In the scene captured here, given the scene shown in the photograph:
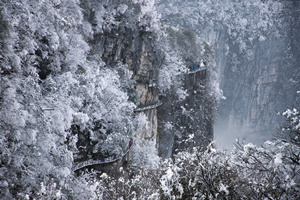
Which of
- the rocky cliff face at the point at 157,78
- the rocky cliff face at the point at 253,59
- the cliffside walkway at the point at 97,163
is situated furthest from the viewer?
the rocky cliff face at the point at 253,59

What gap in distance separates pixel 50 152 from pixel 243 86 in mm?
75686

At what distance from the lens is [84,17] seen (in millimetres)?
21516

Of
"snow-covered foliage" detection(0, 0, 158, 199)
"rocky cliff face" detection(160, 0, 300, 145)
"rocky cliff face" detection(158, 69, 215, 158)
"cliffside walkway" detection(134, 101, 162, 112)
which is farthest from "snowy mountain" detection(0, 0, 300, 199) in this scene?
"rocky cliff face" detection(160, 0, 300, 145)

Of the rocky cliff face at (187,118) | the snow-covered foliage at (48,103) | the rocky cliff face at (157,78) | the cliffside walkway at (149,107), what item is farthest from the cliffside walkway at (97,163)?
the rocky cliff face at (187,118)

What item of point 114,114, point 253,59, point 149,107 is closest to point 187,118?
point 149,107

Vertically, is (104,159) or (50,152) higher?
(50,152)

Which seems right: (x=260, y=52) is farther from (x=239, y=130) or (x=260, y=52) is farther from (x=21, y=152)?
(x=21, y=152)

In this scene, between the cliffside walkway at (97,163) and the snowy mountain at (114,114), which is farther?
the cliffside walkway at (97,163)

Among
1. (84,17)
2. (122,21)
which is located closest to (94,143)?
(84,17)

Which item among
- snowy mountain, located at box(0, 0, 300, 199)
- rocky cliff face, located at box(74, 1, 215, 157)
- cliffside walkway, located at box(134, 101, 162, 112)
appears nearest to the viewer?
snowy mountain, located at box(0, 0, 300, 199)

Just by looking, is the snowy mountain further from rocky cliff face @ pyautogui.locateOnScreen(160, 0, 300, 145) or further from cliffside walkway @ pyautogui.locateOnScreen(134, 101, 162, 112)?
rocky cliff face @ pyautogui.locateOnScreen(160, 0, 300, 145)

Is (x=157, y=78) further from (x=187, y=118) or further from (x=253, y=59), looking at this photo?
(x=253, y=59)

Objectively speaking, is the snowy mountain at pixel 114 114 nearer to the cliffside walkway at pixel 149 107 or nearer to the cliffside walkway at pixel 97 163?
the cliffside walkway at pixel 97 163

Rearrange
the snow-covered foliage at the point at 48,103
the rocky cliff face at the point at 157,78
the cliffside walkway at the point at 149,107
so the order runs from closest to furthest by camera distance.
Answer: the snow-covered foliage at the point at 48,103, the rocky cliff face at the point at 157,78, the cliffside walkway at the point at 149,107
